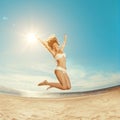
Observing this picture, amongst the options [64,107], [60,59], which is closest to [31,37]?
[60,59]

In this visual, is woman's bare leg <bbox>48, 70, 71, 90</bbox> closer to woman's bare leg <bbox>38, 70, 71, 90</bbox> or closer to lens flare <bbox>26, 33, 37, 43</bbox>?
woman's bare leg <bbox>38, 70, 71, 90</bbox>

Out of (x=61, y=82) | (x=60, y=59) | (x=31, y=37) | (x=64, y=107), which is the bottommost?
(x=64, y=107)

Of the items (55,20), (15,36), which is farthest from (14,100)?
(55,20)

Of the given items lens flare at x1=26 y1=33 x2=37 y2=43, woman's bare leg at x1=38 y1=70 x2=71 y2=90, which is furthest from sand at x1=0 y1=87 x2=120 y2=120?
lens flare at x1=26 y1=33 x2=37 y2=43

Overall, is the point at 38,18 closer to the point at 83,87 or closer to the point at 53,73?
the point at 53,73

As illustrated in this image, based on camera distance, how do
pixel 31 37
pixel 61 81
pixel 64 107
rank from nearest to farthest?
1. pixel 64 107
2. pixel 61 81
3. pixel 31 37

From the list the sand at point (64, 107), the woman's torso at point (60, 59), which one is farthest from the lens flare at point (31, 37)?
the sand at point (64, 107)

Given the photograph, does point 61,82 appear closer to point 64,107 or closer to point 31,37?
point 64,107

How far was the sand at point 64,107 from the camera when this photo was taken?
5.68 meters

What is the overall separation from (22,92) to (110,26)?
173 centimetres

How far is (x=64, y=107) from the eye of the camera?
19.2 feet

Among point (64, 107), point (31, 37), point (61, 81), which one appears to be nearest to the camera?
point (64, 107)

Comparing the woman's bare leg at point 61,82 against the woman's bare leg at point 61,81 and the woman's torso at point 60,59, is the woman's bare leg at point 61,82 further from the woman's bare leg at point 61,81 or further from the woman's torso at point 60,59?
the woman's torso at point 60,59

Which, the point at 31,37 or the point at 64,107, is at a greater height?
the point at 31,37
